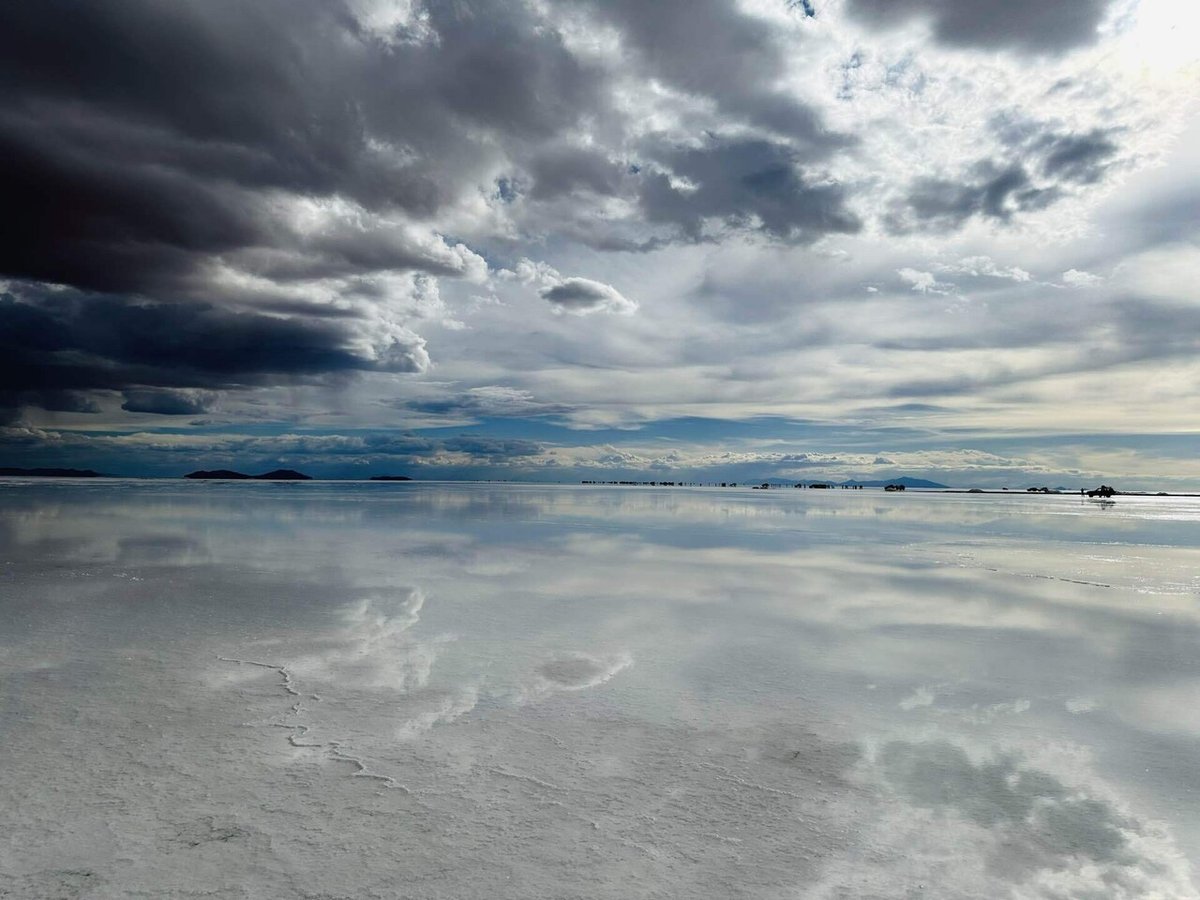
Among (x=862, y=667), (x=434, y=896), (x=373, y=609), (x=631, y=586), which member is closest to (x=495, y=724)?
(x=434, y=896)

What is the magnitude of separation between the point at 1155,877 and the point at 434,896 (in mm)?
4976

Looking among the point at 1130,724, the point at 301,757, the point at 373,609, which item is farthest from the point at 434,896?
the point at 373,609

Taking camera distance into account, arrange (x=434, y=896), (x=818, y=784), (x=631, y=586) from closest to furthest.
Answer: (x=434, y=896), (x=818, y=784), (x=631, y=586)

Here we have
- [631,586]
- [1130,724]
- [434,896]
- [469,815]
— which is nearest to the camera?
[434,896]

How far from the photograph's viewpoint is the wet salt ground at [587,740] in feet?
15.9

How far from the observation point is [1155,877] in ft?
16.0

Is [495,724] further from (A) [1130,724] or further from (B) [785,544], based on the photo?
(B) [785,544]

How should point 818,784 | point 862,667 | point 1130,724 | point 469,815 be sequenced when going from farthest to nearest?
point 862,667
point 1130,724
point 818,784
point 469,815

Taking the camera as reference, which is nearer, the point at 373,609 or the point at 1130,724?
the point at 1130,724

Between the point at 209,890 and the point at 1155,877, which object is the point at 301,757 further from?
the point at 1155,877

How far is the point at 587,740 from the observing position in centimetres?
711


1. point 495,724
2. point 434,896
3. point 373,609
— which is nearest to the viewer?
point 434,896

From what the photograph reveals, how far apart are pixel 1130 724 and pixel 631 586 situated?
1028 cm

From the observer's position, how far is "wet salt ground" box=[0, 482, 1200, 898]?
191 inches
